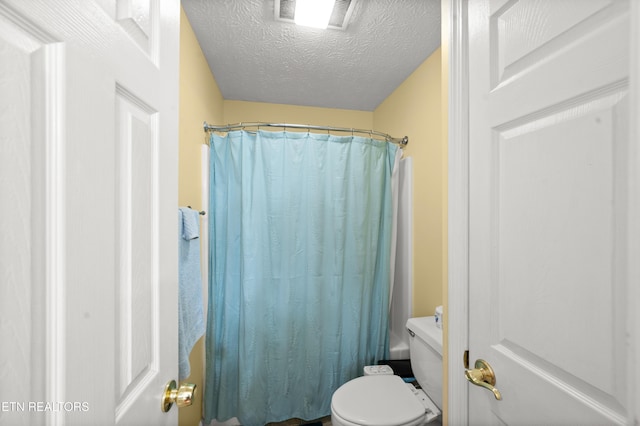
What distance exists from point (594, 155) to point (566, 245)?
0.59 ft

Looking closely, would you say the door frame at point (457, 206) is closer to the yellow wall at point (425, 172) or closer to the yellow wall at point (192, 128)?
the yellow wall at point (425, 172)

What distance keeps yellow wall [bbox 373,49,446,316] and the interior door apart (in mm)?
902

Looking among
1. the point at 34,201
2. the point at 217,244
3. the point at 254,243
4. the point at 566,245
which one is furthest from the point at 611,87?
the point at 217,244

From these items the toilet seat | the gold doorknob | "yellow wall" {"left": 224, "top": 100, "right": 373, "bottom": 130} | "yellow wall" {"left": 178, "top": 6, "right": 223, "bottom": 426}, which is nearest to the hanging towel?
"yellow wall" {"left": 178, "top": 6, "right": 223, "bottom": 426}

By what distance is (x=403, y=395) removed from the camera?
132cm

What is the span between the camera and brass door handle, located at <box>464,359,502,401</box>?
70 centimetres

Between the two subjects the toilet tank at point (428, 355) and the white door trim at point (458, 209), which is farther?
the toilet tank at point (428, 355)

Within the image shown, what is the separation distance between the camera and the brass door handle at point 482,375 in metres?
0.70

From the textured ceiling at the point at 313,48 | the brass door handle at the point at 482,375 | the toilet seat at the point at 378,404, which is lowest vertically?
the toilet seat at the point at 378,404

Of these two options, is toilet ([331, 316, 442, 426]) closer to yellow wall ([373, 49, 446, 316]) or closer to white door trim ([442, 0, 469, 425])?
yellow wall ([373, 49, 446, 316])

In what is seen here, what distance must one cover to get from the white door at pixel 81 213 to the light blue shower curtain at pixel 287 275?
1.13m

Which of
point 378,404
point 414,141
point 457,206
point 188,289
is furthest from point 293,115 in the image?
point 378,404

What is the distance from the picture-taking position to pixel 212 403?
1.64m

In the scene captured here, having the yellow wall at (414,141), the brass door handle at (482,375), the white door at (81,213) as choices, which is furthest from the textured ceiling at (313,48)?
the brass door handle at (482,375)
